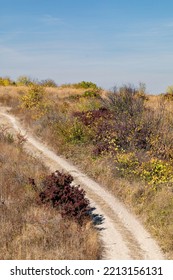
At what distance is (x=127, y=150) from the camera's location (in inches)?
681

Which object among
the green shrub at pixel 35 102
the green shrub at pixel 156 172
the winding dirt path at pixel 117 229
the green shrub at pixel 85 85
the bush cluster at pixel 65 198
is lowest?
the winding dirt path at pixel 117 229

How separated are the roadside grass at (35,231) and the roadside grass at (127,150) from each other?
7.39 ft

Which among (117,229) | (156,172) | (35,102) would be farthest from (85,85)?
(117,229)

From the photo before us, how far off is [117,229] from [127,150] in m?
6.61

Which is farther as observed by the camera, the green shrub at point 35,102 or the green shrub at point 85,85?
the green shrub at point 85,85

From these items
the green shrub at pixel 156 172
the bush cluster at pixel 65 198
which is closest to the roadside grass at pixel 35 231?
the bush cluster at pixel 65 198

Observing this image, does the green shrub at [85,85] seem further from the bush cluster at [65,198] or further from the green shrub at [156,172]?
the bush cluster at [65,198]

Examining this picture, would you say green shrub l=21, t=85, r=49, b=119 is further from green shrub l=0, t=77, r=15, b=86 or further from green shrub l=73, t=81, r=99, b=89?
green shrub l=0, t=77, r=15, b=86

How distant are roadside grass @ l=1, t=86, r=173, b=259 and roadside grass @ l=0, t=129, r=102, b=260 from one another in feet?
7.39

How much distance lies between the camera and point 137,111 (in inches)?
830

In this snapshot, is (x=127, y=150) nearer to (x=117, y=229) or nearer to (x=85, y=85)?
→ (x=117, y=229)

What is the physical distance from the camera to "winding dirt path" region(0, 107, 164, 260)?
9.65 m

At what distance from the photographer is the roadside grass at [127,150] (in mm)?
12219
